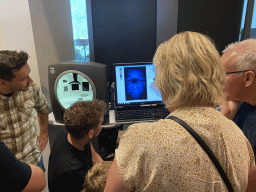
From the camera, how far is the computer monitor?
1729 mm

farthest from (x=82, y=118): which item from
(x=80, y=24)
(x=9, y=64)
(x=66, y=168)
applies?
(x=80, y=24)

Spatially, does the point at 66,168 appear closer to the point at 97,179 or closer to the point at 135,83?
the point at 97,179

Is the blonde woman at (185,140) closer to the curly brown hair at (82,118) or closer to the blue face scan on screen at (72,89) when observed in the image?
the curly brown hair at (82,118)

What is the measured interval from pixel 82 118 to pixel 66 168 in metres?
0.34

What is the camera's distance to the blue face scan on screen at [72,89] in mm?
1821

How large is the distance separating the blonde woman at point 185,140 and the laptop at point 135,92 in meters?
1.18

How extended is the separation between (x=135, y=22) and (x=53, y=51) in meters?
0.94

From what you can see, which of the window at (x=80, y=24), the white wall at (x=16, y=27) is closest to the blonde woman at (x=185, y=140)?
the white wall at (x=16, y=27)

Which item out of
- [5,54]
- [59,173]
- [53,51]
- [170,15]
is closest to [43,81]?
[53,51]

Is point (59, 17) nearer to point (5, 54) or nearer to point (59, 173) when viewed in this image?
point (5, 54)

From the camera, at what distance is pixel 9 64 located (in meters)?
1.30

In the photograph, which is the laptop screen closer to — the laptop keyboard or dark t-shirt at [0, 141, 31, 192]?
the laptop keyboard

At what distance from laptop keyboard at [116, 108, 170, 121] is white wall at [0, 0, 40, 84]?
3.06ft

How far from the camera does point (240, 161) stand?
2.07ft
